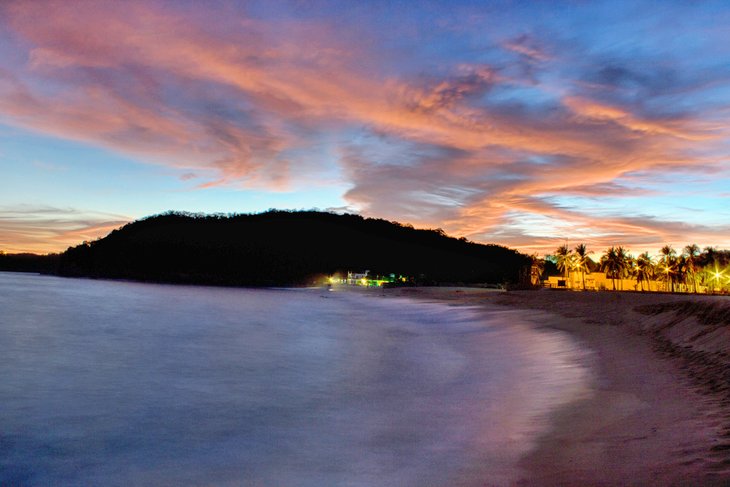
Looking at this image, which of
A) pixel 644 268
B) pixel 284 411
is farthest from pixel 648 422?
pixel 644 268

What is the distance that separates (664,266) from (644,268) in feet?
19.6

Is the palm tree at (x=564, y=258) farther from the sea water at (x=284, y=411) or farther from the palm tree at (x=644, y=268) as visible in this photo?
the sea water at (x=284, y=411)

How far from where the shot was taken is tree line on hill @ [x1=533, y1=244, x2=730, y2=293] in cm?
11338

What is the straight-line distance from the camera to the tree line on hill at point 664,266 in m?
113

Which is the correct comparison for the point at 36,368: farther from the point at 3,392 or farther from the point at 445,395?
the point at 445,395

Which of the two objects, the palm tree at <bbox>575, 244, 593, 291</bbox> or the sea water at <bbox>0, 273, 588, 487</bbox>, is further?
the palm tree at <bbox>575, 244, 593, 291</bbox>

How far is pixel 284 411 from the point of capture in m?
12.7

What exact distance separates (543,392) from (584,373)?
231 cm

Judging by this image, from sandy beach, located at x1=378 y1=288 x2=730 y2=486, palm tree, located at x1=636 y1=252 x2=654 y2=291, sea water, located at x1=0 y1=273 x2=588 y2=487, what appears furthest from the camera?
palm tree, located at x1=636 y1=252 x2=654 y2=291

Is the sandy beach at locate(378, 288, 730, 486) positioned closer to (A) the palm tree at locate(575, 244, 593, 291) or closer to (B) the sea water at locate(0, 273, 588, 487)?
(B) the sea water at locate(0, 273, 588, 487)

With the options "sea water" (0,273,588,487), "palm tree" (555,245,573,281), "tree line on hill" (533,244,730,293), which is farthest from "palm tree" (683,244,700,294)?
"sea water" (0,273,588,487)

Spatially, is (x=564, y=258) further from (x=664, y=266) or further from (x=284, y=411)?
(x=284, y=411)

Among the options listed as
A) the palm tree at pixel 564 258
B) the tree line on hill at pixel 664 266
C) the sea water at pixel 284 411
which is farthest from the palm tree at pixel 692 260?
the sea water at pixel 284 411

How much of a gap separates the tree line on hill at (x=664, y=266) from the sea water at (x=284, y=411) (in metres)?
100
